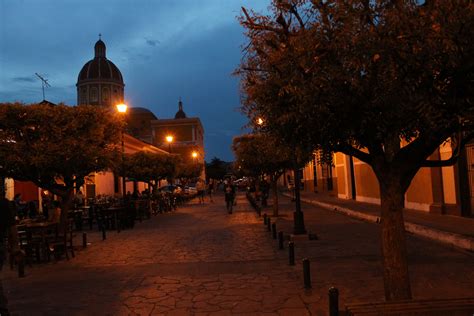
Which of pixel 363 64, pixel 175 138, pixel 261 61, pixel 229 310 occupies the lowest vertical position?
pixel 229 310

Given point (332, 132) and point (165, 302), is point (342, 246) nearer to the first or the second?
point (165, 302)

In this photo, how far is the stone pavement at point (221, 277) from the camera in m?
6.66

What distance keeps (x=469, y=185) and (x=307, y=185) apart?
30649 millimetres

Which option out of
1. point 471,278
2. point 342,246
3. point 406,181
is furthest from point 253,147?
point 406,181

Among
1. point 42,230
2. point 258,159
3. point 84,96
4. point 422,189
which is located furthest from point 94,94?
point 42,230

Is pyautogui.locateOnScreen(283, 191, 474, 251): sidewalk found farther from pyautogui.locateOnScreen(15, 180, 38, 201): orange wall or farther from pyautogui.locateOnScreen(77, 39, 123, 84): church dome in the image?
pyautogui.locateOnScreen(77, 39, 123, 84): church dome

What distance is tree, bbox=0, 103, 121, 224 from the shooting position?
11406 mm

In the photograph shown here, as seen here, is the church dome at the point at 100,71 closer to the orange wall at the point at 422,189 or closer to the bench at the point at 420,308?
the orange wall at the point at 422,189

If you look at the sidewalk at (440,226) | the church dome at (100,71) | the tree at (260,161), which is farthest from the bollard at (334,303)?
the church dome at (100,71)

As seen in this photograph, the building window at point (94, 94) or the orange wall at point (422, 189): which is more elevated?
the building window at point (94, 94)

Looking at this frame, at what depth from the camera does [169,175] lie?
2942 cm

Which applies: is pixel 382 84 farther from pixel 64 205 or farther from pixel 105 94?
pixel 105 94

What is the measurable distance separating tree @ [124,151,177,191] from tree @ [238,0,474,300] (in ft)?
70.0

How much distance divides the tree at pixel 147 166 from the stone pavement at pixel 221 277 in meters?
12.9
